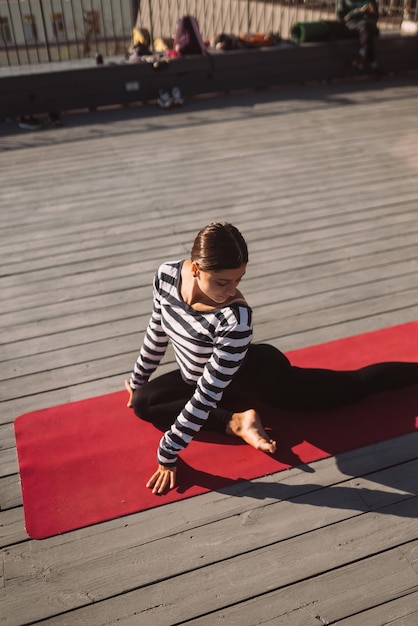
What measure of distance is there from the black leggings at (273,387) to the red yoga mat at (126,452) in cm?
10

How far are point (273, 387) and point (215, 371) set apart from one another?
21.4 inches

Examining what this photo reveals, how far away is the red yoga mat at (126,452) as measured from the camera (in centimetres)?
236

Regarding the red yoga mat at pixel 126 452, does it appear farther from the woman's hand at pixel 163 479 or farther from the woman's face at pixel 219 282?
the woman's face at pixel 219 282

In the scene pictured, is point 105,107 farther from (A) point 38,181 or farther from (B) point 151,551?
(B) point 151,551

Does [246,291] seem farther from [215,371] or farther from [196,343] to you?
[215,371]

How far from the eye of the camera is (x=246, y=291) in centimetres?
386

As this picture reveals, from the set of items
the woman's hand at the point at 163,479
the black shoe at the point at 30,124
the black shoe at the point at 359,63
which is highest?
the black shoe at the point at 359,63

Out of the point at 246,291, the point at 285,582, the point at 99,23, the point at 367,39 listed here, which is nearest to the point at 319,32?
the point at 367,39

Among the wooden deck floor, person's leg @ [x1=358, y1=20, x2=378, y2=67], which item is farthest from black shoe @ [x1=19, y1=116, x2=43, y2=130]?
person's leg @ [x1=358, y1=20, x2=378, y2=67]

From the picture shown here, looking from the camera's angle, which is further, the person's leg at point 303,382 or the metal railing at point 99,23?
the metal railing at point 99,23

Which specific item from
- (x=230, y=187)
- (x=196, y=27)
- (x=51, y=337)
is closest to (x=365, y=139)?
(x=230, y=187)

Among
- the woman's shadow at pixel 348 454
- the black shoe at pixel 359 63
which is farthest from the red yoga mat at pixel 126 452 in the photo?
the black shoe at pixel 359 63

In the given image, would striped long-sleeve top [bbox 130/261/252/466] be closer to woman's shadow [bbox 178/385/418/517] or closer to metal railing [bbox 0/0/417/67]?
woman's shadow [bbox 178/385/418/517]

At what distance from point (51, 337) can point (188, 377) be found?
1330 millimetres
